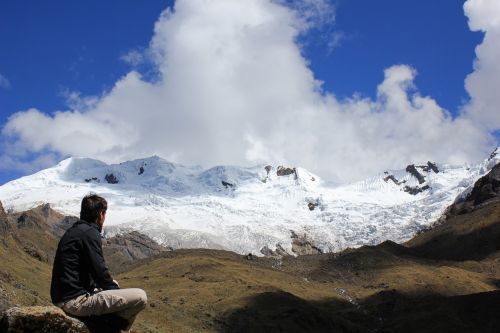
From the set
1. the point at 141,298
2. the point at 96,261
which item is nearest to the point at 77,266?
the point at 96,261

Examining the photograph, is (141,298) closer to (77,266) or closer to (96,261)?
(96,261)

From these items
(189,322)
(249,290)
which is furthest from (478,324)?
(189,322)

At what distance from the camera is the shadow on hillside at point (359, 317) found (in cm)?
13062

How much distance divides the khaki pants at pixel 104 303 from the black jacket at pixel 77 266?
0.21 meters

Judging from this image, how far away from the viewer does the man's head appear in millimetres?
15266

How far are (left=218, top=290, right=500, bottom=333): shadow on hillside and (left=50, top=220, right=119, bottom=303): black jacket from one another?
109 meters

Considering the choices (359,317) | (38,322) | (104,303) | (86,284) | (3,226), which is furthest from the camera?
(359,317)

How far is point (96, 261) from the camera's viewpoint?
14.6 meters

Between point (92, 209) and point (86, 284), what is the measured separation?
189 cm

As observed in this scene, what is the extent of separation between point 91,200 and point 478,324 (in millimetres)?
140145

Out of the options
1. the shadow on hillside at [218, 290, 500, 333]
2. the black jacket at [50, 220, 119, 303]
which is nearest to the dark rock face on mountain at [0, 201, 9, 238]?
the shadow on hillside at [218, 290, 500, 333]

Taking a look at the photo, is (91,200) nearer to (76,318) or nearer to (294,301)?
(76,318)

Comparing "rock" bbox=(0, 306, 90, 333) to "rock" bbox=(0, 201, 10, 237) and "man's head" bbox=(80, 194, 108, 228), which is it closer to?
"man's head" bbox=(80, 194, 108, 228)

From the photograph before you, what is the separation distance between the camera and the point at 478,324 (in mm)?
138125
